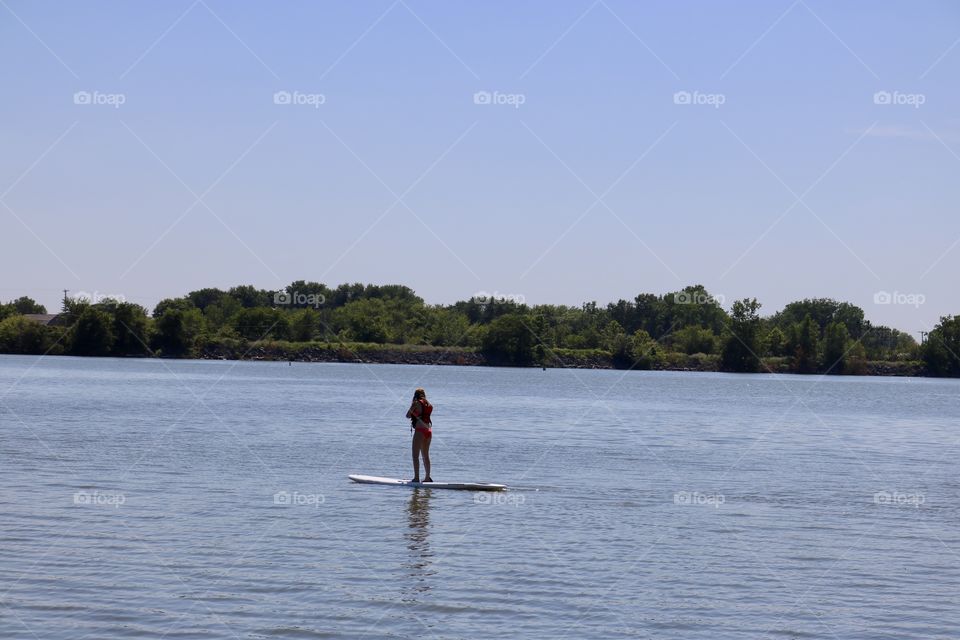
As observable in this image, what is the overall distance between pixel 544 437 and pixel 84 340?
125 meters

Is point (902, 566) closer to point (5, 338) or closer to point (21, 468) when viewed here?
point (21, 468)

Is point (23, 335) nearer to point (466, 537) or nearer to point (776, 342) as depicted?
point (776, 342)

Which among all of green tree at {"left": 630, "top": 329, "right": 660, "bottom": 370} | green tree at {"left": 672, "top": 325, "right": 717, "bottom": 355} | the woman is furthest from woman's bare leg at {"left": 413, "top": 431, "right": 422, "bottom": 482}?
green tree at {"left": 672, "top": 325, "right": 717, "bottom": 355}

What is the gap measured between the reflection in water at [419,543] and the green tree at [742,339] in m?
154

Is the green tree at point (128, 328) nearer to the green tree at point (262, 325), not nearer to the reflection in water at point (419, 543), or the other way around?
the green tree at point (262, 325)

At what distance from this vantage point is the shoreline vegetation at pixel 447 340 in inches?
6152

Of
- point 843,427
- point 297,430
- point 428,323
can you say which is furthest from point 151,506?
point 428,323

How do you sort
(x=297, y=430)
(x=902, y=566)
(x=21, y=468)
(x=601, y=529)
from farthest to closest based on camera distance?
(x=297, y=430)
(x=21, y=468)
(x=601, y=529)
(x=902, y=566)

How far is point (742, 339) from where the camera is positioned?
174250mm

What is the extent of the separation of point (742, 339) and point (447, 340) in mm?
45779

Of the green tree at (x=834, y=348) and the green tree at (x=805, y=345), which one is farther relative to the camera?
the green tree at (x=834, y=348)

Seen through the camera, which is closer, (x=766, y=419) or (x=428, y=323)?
(x=766, y=419)

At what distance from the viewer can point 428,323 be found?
17850cm

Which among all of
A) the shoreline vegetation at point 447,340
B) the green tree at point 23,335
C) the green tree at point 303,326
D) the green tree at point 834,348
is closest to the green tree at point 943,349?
the shoreline vegetation at point 447,340
